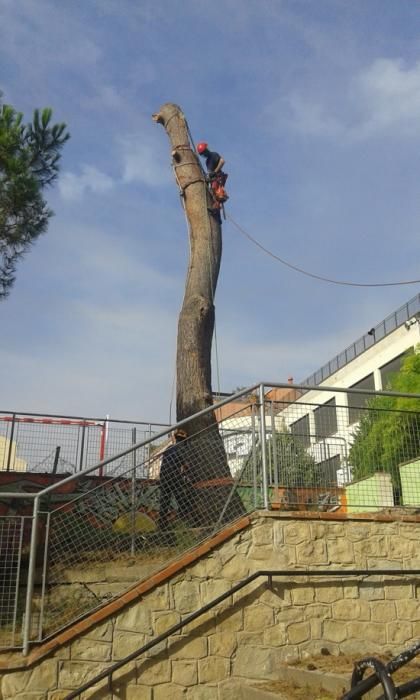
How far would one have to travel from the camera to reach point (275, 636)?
6.38m

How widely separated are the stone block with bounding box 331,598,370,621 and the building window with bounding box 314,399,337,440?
6.07ft

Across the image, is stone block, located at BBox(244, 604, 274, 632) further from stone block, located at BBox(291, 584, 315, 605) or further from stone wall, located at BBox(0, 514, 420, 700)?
stone block, located at BBox(291, 584, 315, 605)

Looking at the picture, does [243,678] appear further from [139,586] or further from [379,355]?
[379,355]

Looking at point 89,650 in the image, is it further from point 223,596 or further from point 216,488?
point 216,488

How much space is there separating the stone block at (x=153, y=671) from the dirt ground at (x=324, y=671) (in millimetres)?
873

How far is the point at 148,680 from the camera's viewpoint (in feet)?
19.8

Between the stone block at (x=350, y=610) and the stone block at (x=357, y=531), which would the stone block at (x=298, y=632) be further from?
the stone block at (x=357, y=531)

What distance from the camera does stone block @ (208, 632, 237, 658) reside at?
6242mm

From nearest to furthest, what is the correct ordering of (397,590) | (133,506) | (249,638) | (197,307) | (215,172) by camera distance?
(249,638)
(397,590)
(133,506)
(197,307)
(215,172)

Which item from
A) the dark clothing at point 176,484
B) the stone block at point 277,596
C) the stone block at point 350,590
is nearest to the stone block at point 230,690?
the stone block at point 277,596

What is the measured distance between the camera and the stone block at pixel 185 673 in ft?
20.0

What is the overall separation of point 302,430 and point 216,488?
4.06 feet

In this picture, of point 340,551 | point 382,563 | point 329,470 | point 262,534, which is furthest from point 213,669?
point 329,470

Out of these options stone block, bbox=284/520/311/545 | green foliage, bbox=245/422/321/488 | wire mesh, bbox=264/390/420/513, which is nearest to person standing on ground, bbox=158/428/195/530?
green foliage, bbox=245/422/321/488
